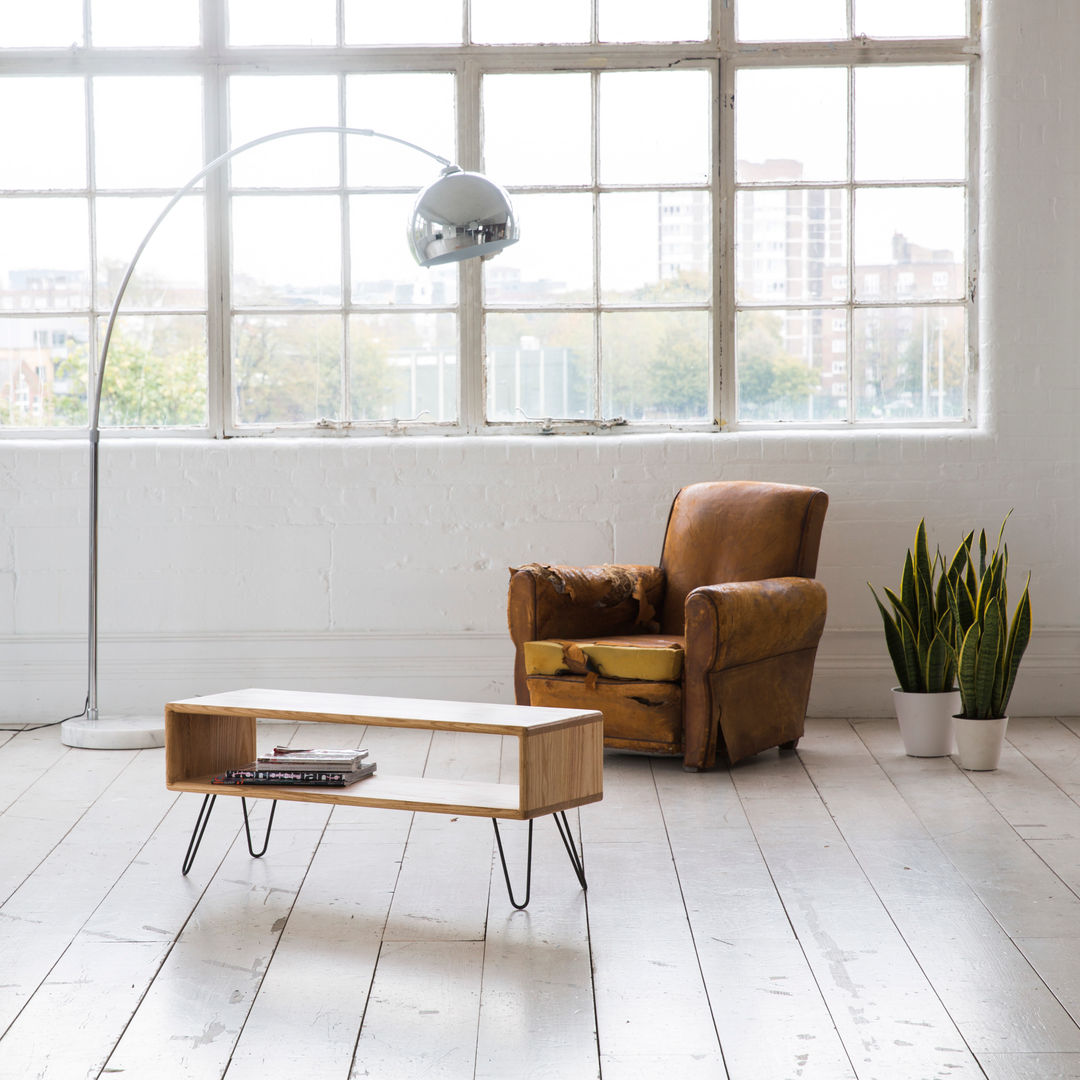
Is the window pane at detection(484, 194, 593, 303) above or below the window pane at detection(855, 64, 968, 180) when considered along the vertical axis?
below

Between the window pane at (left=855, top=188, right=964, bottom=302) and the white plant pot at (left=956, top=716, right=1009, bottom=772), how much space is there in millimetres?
1927

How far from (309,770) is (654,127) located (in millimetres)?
3278

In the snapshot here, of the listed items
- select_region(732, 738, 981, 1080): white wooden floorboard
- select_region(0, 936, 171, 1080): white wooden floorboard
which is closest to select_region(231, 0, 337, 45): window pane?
select_region(732, 738, 981, 1080): white wooden floorboard

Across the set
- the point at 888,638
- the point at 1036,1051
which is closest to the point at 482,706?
the point at 1036,1051

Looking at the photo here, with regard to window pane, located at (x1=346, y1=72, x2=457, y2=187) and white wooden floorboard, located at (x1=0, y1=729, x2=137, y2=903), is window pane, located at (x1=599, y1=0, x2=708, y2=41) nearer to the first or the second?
window pane, located at (x1=346, y1=72, x2=457, y2=187)

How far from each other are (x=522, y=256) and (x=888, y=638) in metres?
2.16

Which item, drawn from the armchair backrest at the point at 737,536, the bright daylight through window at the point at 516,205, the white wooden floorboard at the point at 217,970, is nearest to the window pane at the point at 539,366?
the bright daylight through window at the point at 516,205

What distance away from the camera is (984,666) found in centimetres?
417

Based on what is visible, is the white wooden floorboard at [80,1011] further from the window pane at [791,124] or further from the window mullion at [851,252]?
the window pane at [791,124]

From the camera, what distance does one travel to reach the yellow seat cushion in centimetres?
423

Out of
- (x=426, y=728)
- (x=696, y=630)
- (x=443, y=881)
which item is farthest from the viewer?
(x=696, y=630)

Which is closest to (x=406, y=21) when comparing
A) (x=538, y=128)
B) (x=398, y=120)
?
(x=398, y=120)

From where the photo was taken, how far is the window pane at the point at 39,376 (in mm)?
5414

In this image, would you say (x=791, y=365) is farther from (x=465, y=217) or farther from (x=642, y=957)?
(x=642, y=957)
